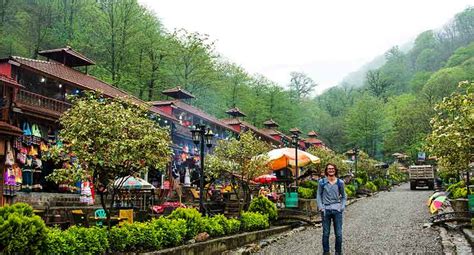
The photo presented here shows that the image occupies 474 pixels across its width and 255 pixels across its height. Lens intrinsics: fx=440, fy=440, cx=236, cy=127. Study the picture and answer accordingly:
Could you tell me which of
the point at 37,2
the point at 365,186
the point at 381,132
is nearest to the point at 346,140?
the point at 381,132

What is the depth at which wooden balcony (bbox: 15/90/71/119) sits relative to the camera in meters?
18.5

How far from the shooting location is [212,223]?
497 inches

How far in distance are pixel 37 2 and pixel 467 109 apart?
41.4 metres

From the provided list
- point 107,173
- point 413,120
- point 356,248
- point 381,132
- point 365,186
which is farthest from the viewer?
point 381,132

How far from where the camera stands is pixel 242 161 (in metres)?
17.3

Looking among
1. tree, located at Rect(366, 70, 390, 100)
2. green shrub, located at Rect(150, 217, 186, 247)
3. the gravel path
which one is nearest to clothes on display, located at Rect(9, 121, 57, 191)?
green shrub, located at Rect(150, 217, 186, 247)

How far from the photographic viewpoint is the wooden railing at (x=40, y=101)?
18.8 metres

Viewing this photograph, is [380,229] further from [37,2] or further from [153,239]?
[37,2]

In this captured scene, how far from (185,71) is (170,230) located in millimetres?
37561

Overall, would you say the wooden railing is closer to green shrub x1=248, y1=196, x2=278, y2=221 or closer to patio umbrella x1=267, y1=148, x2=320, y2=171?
patio umbrella x1=267, y1=148, x2=320, y2=171

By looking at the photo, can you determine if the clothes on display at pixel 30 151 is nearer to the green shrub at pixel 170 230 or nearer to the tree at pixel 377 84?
the green shrub at pixel 170 230

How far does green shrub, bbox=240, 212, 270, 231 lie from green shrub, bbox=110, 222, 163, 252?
189 inches

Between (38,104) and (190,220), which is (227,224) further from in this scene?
(38,104)

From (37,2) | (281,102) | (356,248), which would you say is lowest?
(356,248)
